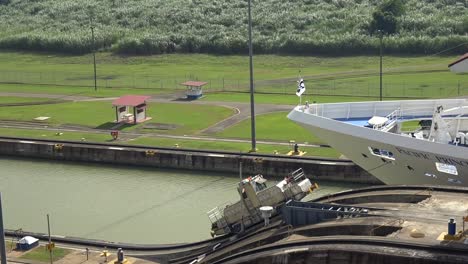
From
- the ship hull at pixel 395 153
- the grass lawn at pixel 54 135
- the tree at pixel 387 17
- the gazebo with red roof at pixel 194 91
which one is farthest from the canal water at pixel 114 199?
the tree at pixel 387 17

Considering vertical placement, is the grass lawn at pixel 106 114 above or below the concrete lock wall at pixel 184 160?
above

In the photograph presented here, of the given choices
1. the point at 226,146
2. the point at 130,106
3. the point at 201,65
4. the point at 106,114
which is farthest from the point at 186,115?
the point at 201,65

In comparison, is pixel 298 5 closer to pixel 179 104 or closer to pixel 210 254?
pixel 179 104

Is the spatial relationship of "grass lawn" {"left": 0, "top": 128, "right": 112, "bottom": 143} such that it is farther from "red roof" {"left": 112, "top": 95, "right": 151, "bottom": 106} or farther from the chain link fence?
the chain link fence

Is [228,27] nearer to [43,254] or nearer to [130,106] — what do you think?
[130,106]

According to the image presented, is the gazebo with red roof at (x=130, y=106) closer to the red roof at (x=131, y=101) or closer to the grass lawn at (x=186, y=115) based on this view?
the red roof at (x=131, y=101)
